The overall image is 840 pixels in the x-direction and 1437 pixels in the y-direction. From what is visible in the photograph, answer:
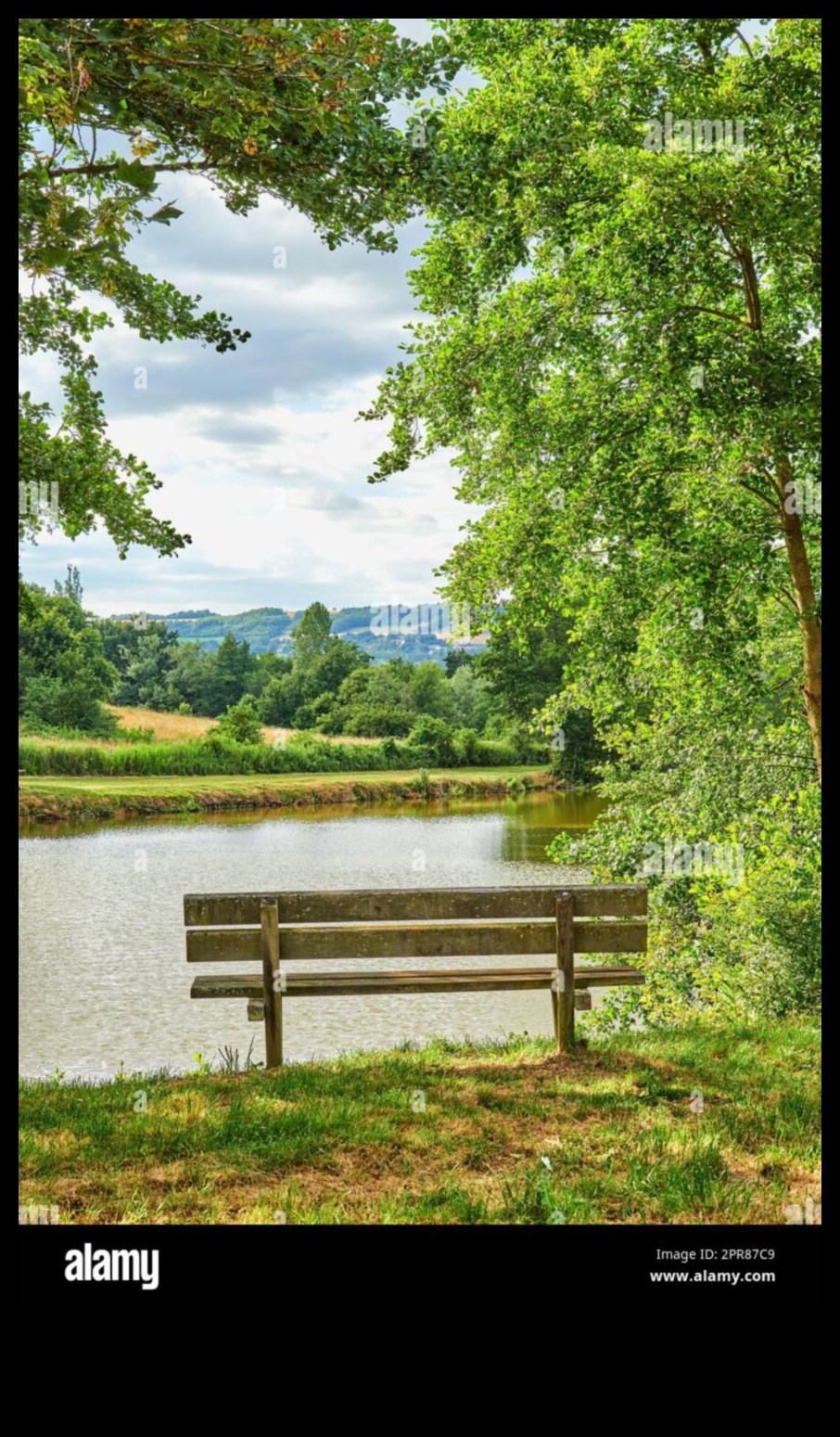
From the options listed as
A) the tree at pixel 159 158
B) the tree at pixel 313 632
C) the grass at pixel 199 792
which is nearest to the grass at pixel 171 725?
the grass at pixel 199 792

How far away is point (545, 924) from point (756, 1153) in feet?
5.73

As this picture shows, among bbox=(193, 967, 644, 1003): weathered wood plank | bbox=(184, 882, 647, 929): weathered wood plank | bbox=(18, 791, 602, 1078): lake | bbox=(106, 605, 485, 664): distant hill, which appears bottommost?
bbox=(18, 791, 602, 1078): lake

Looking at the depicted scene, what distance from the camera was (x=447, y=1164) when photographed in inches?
147

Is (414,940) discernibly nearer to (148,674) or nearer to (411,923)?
(411,923)

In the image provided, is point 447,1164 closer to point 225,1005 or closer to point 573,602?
point 573,602

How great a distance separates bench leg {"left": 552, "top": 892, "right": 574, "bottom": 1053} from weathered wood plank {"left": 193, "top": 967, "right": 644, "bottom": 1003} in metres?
0.07

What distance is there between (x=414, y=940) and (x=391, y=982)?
0.29 meters

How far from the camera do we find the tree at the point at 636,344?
532 centimetres

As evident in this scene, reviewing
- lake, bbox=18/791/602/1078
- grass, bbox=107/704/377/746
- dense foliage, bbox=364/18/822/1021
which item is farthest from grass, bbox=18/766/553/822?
dense foliage, bbox=364/18/822/1021

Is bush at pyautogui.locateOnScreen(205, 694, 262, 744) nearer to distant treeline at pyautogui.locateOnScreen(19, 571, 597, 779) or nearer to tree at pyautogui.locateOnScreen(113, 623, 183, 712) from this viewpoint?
distant treeline at pyautogui.locateOnScreen(19, 571, 597, 779)

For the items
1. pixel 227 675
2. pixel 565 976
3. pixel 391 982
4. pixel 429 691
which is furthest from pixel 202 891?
pixel 429 691

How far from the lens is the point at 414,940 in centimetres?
528

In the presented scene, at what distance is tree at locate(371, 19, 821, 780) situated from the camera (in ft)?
17.4
